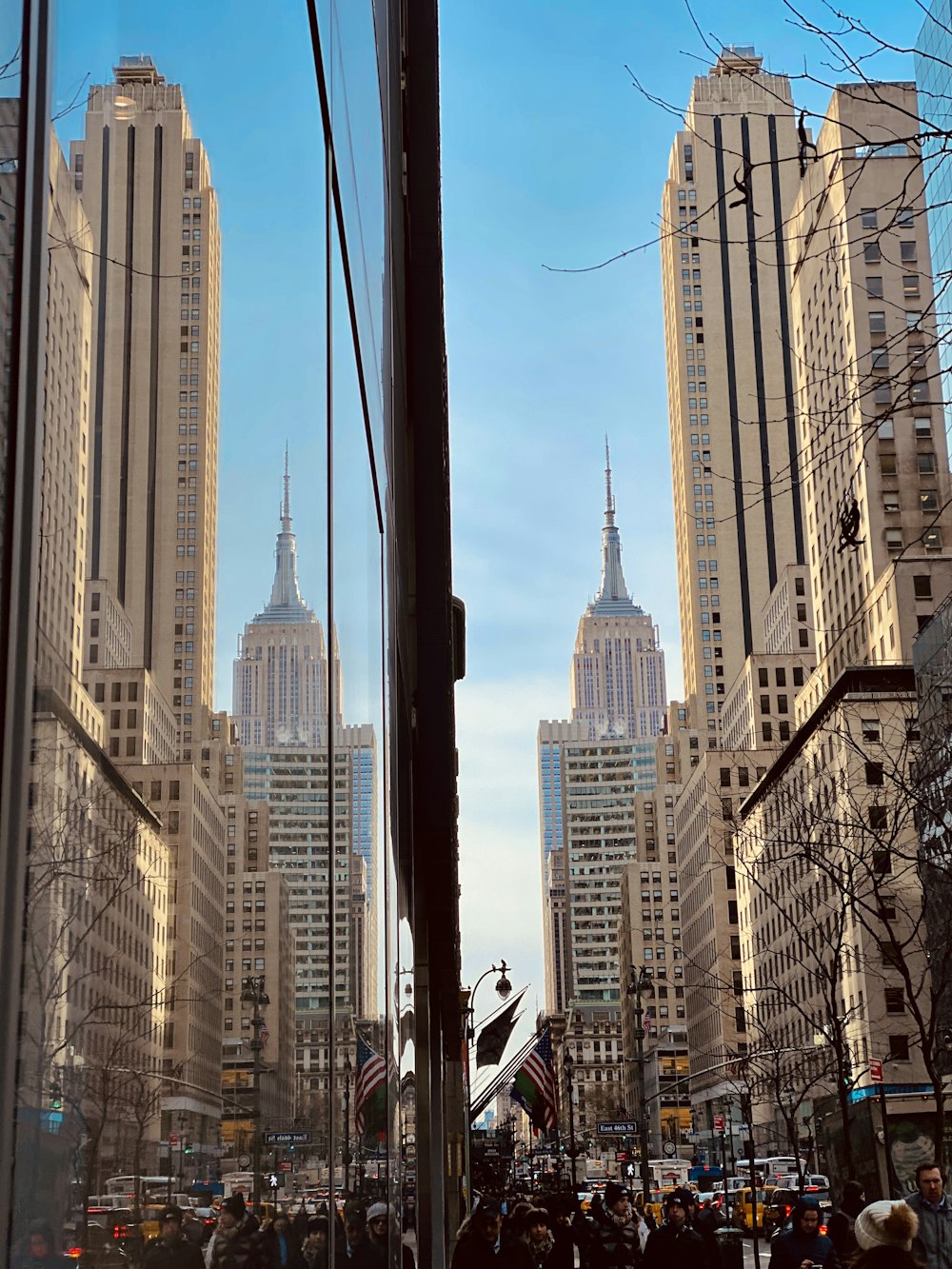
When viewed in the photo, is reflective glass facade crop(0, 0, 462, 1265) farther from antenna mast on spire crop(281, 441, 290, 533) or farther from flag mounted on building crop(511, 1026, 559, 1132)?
flag mounted on building crop(511, 1026, 559, 1132)

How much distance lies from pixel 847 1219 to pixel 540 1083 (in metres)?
22.1

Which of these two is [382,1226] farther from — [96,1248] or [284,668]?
[96,1248]

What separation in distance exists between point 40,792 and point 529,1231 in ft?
53.9

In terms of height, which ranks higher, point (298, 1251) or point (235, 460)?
point (235, 460)

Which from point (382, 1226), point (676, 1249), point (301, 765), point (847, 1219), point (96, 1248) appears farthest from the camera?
point (847, 1219)

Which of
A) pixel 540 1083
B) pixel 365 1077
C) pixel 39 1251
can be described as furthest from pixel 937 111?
pixel 540 1083

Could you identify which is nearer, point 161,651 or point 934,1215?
point 161,651

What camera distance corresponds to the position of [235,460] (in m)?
2.59

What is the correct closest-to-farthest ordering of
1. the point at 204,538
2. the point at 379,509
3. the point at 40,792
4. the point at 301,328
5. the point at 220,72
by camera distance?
the point at 40,792
the point at 204,538
the point at 220,72
the point at 301,328
the point at 379,509

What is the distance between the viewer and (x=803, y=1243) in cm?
1231

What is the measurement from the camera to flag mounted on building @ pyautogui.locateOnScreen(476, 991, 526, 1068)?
46.2 meters

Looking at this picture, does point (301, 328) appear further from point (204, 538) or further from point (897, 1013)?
point (897, 1013)

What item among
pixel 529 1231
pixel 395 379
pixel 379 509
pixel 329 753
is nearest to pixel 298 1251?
pixel 329 753

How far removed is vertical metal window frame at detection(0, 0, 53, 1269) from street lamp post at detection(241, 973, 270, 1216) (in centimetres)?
132
